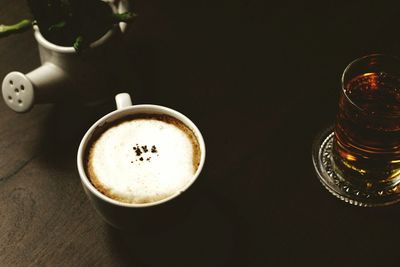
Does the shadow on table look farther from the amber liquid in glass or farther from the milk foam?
the amber liquid in glass

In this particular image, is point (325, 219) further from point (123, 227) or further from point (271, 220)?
point (123, 227)

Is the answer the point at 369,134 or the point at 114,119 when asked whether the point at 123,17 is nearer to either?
the point at 114,119

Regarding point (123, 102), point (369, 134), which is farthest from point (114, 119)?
point (369, 134)

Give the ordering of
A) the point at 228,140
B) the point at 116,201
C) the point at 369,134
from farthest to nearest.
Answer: the point at 228,140
the point at 369,134
the point at 116,201

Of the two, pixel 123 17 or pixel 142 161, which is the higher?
pixel 123 17

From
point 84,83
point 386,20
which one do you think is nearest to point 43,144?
point 84,83
